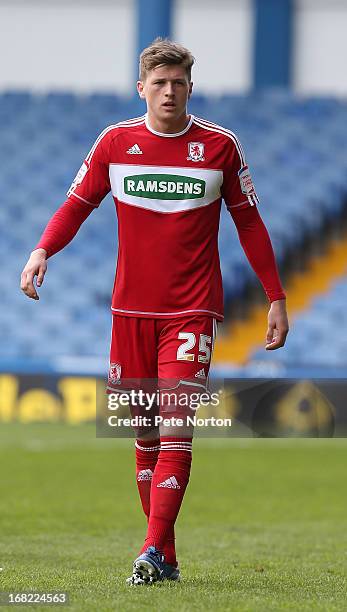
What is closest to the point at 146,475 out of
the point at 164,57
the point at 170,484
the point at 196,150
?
the point at 170,484

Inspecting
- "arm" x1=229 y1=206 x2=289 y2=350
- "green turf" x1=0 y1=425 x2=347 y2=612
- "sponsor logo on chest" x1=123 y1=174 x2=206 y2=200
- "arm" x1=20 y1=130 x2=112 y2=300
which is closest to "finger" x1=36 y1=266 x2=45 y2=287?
"arm" x1=20 y1=130 x2=112 y2=300

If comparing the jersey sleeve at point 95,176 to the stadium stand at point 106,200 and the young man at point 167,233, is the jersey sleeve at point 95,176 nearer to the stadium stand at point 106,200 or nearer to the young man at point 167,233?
the young man at point 167,233

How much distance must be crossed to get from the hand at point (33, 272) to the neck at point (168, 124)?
0.64 metres

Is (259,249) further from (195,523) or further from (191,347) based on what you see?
(195,523)

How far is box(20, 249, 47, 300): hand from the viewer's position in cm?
495

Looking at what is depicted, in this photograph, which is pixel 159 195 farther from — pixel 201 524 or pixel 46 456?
pixel 46 456

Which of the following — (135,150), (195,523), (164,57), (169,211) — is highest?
(164,57)

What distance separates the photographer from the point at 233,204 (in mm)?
5266

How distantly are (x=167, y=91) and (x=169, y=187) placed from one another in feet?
1.19

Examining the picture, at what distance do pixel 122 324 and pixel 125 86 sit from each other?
19.7m

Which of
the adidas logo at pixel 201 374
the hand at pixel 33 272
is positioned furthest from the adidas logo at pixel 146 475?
the hand at pixel 33 272

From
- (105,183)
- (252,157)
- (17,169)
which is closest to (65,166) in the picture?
(17,169)

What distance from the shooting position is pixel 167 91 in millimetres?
5023

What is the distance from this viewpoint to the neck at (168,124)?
202 inches
